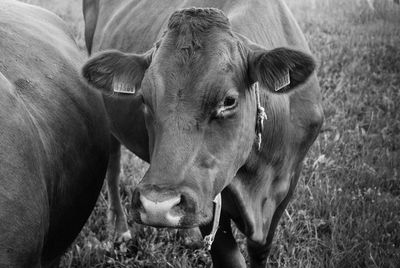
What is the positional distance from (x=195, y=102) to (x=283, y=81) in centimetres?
53

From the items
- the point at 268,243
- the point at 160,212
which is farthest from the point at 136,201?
the point at 268,243

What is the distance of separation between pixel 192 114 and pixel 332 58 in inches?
198

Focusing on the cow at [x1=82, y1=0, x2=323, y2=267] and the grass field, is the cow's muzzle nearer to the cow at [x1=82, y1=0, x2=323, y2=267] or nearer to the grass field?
the cow at [x1=82, y1=0, x2=323, y2=267]

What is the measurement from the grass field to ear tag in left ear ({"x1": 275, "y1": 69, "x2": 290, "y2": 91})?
4.83ft

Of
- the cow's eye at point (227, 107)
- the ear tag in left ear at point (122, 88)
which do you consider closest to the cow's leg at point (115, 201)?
the ear tag in left ear at point (122, 88)

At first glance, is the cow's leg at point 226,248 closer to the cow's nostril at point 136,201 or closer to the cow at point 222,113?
the cow at point 222,113

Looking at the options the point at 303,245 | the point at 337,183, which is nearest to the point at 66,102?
the point at 303,245

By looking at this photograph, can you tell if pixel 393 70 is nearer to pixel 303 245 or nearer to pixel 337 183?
pixel 337 183

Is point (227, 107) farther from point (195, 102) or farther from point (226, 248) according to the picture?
point (226, 248)

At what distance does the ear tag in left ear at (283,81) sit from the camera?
280cm

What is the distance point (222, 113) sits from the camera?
8.54 ft

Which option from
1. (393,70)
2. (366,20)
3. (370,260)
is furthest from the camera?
(366,20)

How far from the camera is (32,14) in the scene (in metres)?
3.92

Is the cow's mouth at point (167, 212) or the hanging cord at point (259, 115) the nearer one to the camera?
the cow's mouth at point (167, 212)
